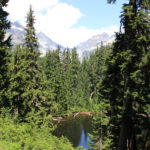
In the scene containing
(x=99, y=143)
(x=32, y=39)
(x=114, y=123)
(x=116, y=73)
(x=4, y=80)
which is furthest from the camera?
(x=32, y=39)

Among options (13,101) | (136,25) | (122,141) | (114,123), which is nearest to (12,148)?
(122,141)

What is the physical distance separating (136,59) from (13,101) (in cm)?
1622

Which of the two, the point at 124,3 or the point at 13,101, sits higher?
the point at 124,3

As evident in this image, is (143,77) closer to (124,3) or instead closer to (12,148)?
(124,3)

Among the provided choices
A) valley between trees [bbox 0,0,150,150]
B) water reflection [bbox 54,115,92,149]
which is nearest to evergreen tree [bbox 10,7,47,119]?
valley between trees [bbox 0,0,150,150]

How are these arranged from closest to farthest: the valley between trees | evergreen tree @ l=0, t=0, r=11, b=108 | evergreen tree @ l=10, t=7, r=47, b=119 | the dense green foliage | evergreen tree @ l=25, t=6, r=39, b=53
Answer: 1. the dense green foliage
2. the valley between trees
3. evergreen tree @ l=0, t=0, r=11, b=108
4. evergreen tree @ l=10, t=7, r=47, b=119
5. evergreen tree @ l=25, t=6, r=39, b=53

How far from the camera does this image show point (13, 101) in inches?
820

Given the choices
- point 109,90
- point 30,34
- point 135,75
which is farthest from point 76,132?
point 135,75

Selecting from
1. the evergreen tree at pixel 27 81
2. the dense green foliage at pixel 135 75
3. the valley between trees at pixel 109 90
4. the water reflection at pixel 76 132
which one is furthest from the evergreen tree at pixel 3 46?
the water reflection at pixel 76 132

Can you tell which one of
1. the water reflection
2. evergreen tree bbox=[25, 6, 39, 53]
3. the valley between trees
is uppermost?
evergreen tree bbox=[25, 6, 39, 53]

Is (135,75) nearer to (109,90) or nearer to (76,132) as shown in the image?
(109,90)

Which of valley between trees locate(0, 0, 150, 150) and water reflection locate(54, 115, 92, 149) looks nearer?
valley between trees locate(0, 0, 150, 150)

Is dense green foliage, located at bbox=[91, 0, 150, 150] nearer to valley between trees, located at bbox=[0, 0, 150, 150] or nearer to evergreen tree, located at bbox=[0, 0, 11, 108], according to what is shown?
valley between trees, located at bbox=[0, 0, 150, 150]

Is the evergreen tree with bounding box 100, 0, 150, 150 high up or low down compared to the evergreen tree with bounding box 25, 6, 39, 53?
down
